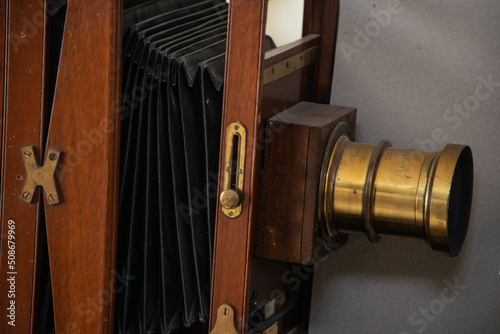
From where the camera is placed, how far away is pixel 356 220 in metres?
1.20

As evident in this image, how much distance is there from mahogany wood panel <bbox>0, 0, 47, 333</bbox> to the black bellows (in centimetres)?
15

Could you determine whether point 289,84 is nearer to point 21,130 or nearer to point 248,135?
point 248,135

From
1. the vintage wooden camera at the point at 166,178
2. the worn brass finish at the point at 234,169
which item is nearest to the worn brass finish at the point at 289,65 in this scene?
the vintage wooden camera at the point at 166,178

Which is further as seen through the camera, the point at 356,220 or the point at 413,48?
the point at 413,48

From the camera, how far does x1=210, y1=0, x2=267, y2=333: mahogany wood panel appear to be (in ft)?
3.52

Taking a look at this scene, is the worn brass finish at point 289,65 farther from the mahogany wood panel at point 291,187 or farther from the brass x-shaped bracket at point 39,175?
the brass x-shaped bracket at point 39,175

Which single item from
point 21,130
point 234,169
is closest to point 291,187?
point 234,169

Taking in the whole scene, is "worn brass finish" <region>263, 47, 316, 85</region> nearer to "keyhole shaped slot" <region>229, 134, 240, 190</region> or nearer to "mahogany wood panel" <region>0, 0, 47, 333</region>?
"keyhole shaped slot" <region>229, 134, 240, 190</region>

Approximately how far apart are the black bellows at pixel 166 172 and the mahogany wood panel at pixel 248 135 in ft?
0.35

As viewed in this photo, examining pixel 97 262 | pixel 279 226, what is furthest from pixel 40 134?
pixel 279 226

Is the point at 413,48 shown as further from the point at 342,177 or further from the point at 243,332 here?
the point at 243,332

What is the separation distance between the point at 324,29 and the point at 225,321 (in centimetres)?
67

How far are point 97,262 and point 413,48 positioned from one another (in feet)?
2.47

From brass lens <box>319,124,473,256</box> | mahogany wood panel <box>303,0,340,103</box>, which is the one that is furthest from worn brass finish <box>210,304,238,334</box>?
mahogany wood panel <box>303,0,340,103</box>
